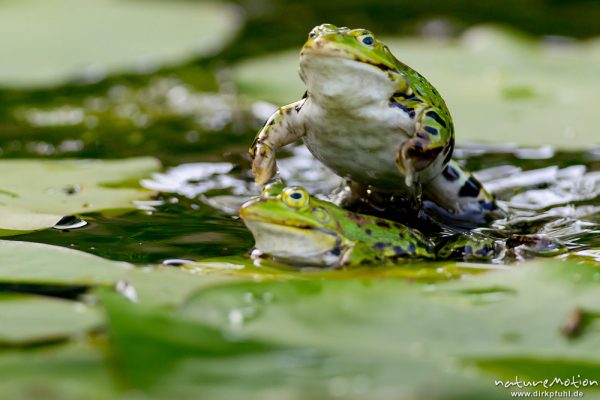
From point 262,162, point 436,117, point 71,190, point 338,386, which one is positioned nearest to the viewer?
point 338,386

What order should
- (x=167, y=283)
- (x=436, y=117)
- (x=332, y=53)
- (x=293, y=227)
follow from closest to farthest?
(x=167, y=283) < (x=293, y=227) < (x=332, y=53) < (x=436, y=117)

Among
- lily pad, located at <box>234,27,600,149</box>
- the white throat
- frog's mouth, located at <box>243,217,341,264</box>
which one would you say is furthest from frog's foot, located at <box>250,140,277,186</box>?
lily pad, located at <box>234,27,600,149</box>

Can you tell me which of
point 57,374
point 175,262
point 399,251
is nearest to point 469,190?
point 399,251

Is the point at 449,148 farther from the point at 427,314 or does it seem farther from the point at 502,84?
the point at 502,84

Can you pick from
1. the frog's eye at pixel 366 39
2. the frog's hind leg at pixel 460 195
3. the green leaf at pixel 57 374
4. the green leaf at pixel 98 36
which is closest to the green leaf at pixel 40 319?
the green leaf at pixel 57 374

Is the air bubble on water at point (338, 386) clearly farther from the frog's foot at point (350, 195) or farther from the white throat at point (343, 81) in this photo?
the frog's foot at point (350, 195)
